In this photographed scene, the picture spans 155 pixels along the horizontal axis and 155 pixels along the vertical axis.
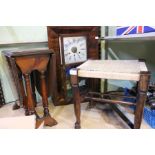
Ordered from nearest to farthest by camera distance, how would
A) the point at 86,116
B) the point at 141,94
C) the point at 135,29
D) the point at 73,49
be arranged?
the point at 141,94
the point at 135,29
the point at 86,116
the point at 73,49

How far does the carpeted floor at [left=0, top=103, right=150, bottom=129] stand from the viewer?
1315mm

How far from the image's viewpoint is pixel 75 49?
5.33 ft

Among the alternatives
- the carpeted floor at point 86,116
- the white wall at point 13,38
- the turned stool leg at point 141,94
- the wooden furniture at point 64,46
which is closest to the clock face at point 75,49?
the wooden furniture at point 64,46

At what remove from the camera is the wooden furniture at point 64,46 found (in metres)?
1.53

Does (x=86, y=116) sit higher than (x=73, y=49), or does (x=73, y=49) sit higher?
(x=73, y=49)

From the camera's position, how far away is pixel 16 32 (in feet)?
5.31

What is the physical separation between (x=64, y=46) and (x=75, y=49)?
0.12m

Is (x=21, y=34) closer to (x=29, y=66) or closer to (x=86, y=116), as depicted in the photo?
(x=29, y=66)

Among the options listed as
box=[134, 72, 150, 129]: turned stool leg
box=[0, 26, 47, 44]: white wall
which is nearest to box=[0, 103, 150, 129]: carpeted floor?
box=[134, 72, 150, 129]: turned stool leg

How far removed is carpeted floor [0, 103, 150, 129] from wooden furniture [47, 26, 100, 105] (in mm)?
160

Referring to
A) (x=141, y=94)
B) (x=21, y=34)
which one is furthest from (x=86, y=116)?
(x=21, y=34)

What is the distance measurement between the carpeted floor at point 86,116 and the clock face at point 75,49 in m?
0.49
